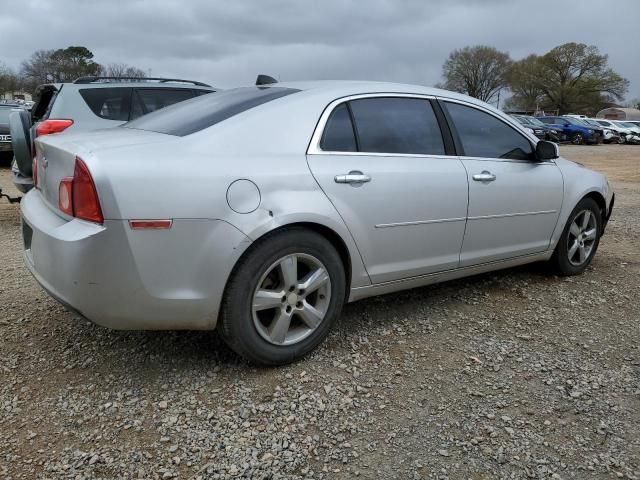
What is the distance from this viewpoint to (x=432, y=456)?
2.42m

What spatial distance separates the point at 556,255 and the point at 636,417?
81.4 inches

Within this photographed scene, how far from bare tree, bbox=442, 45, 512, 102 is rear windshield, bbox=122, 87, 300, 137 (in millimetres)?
76880

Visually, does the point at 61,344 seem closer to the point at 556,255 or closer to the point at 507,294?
the point at 507,294

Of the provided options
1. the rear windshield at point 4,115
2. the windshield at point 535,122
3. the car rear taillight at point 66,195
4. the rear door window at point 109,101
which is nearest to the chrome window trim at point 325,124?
the car rear taillight at point 66,195

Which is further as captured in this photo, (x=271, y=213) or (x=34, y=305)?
(x=34, y=305)

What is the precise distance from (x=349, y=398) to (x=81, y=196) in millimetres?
1568

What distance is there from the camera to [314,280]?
306cm

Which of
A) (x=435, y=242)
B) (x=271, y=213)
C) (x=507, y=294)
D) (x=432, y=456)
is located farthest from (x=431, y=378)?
(x=507, y=294)

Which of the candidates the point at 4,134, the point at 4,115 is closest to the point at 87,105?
the point at 4,134

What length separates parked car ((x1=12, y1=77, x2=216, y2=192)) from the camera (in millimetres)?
6043

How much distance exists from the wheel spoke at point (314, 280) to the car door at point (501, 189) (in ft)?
3.80

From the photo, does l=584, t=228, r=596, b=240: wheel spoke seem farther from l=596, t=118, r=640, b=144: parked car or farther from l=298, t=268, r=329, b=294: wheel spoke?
l=596, t=118, r=640, b=144: parked car

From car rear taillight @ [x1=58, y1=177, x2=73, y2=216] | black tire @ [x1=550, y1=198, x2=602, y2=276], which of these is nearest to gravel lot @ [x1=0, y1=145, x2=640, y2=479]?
black tire @ [x1=550, y1=198, x2=602, y2=276]

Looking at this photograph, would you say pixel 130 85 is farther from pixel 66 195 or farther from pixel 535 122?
pixel 535 122
